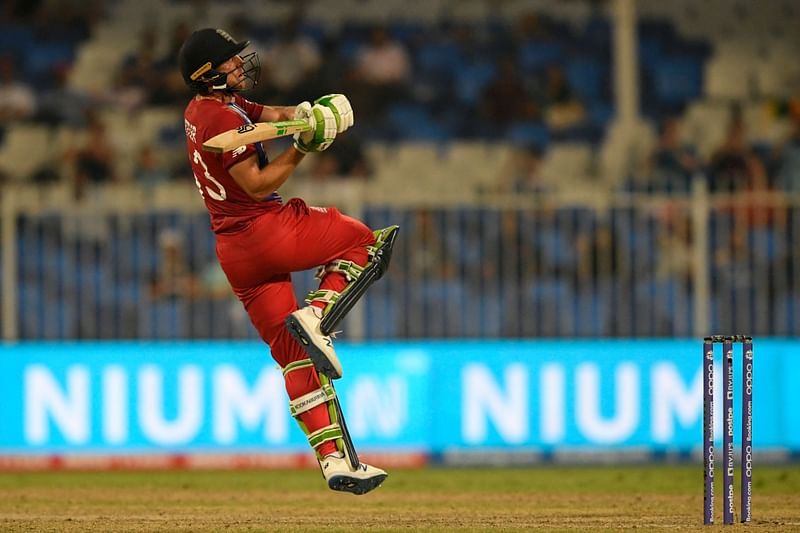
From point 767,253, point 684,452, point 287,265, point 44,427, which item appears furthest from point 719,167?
point 287,265

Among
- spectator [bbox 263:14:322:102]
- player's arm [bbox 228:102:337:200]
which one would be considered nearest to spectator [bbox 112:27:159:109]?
spectator [bbox 263:14:322:102]

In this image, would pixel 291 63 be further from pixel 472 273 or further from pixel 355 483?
pixel 355 483

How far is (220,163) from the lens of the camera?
28.1 ft

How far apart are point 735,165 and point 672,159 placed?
68cm

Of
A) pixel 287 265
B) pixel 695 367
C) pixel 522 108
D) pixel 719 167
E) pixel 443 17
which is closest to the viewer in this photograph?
pixel 287 265

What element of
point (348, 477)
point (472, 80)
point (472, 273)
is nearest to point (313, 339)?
point (348, 477)

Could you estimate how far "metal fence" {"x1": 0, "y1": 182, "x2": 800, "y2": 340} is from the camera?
14.4 metres

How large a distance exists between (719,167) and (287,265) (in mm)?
9178

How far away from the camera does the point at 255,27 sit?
66.1ft

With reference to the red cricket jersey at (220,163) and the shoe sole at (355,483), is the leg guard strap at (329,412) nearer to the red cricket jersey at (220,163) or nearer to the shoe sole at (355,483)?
the shoe sole at (355,483)

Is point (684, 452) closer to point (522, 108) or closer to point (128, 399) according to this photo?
point (128, 399)

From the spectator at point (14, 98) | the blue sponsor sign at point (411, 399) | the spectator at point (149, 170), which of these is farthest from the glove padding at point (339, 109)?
the spectator at point (14, 98)

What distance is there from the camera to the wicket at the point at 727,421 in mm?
8602

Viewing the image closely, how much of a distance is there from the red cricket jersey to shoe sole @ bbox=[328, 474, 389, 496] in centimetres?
151
